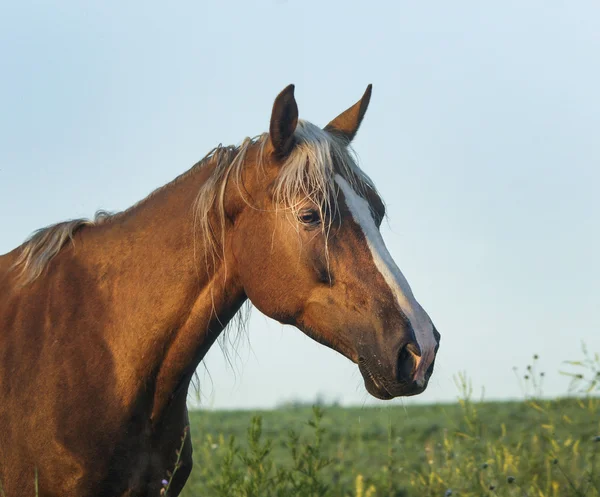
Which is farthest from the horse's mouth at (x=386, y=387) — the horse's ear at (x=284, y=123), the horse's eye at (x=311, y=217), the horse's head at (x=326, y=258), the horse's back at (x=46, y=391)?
the horse's back at (x=46, y=391)

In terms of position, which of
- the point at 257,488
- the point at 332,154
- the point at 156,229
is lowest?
the point at 257,488

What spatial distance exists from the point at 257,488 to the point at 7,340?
5.24ft

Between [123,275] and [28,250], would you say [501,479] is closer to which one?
[123,275]

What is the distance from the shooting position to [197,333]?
4.06m

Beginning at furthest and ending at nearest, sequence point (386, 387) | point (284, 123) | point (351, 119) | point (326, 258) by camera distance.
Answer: point (351, 119) → point (284, 123) → point (326, 258) → point (386, 387)

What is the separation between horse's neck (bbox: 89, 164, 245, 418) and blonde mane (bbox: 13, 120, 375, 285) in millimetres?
126

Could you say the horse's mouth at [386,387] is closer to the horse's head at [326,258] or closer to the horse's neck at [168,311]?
the horse's head at [326,258]

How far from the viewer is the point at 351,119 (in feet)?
15.2

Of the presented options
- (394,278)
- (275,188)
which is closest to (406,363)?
(394,278)

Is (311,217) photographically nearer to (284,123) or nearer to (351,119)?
(284,123)

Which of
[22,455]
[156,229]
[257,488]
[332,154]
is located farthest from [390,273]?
[22,455]

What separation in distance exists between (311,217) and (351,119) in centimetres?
105

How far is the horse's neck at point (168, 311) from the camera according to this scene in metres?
4.05

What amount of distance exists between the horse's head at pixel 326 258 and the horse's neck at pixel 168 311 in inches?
7.6
